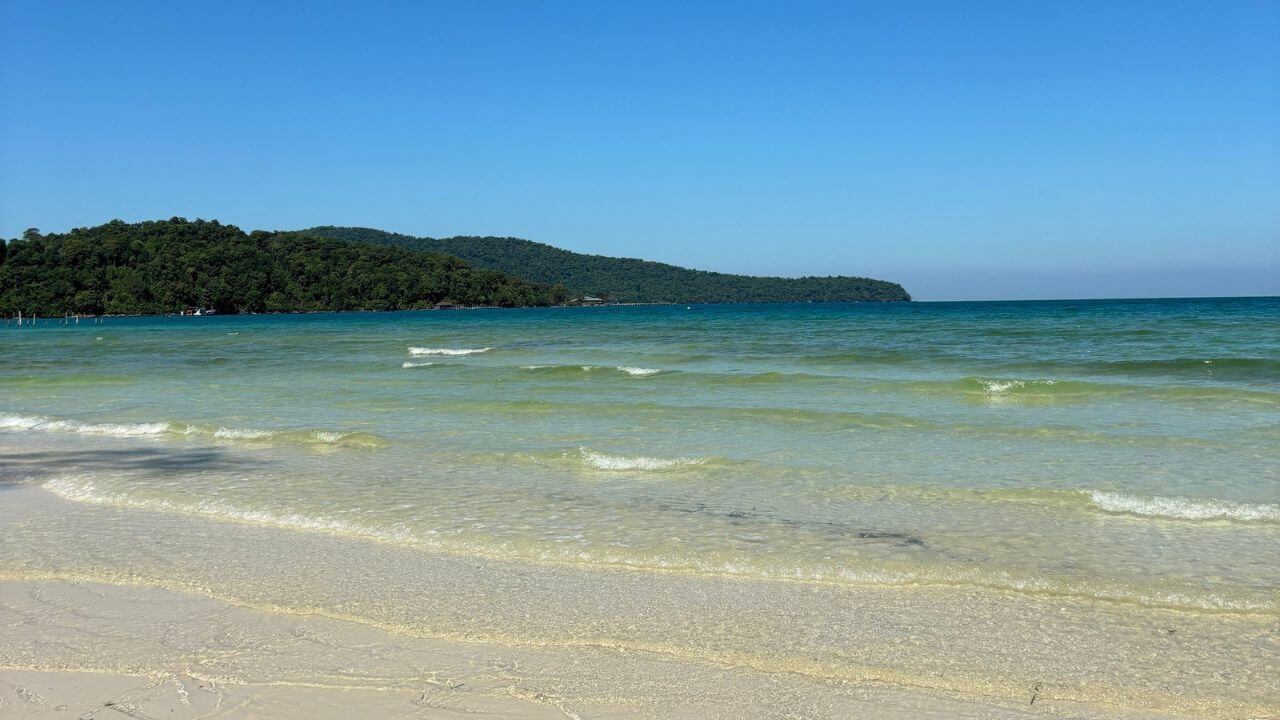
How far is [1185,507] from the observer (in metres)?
6.77

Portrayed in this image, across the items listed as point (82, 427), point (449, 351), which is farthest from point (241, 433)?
point (449, 351)

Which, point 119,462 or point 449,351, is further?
point 449,351

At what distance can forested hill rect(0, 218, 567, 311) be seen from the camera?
121 meters

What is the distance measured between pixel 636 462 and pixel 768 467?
134 centimetres

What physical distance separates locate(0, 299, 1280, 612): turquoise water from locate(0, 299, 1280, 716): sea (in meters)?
0.05

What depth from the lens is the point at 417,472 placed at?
28.9 ft

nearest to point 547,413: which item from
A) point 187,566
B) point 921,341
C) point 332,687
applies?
point 187,566

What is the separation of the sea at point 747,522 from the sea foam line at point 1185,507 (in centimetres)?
4

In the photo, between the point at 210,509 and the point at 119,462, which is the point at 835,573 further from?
the point at 119,462

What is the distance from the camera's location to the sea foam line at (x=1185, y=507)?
6.56 m

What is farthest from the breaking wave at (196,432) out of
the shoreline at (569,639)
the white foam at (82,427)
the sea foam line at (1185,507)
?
the sea foam line at (1185,507)

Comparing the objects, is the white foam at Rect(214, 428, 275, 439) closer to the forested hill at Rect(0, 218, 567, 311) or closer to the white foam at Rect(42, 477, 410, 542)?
the white foam at Rect(42, 477, 410, 542)

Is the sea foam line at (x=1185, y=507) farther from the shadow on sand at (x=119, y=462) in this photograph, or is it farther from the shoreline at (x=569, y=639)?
the shadow on sand at (x=119, y=462)

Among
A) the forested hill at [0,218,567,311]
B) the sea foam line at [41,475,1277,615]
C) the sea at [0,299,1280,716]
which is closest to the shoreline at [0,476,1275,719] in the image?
the sea at [0,299,1280,716]
